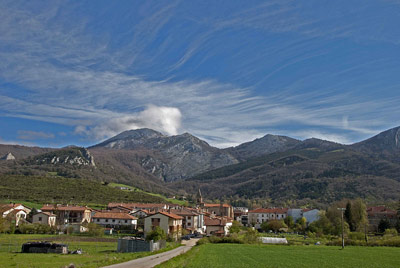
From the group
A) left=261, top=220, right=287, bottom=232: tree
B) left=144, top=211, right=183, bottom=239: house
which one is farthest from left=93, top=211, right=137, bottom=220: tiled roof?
left=261, top=220, right=287, bottom=232: tree

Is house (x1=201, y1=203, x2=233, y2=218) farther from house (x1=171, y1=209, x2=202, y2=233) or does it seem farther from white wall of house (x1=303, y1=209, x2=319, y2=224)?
house (x1=171, y1=209, x2=202, y2=233)

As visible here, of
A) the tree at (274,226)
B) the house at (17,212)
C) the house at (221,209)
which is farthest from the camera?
the house at (221,209)

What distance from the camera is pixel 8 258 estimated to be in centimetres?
3225

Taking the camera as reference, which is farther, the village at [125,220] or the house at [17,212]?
the house at [17,212]

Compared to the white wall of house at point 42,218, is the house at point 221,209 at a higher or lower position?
higher

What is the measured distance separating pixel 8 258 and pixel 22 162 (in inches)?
6917

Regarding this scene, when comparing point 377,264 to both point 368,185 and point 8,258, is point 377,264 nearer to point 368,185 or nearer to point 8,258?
point 8,258

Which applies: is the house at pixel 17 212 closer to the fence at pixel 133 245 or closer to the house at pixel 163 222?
the house at pixel 163 222

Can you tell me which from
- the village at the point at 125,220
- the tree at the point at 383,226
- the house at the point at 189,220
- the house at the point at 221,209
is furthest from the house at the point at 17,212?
the tree at the point at 383,226

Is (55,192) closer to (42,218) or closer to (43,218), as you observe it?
(42,218)

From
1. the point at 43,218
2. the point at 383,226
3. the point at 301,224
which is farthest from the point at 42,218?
the point at 383,226

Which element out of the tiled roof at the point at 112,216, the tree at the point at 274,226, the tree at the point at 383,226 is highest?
the tiled roof at the point at 112,216

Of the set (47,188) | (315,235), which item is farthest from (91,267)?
(47,188)

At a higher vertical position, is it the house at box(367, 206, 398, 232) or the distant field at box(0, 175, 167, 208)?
the distant field at box(0, 175, 167, 208)
